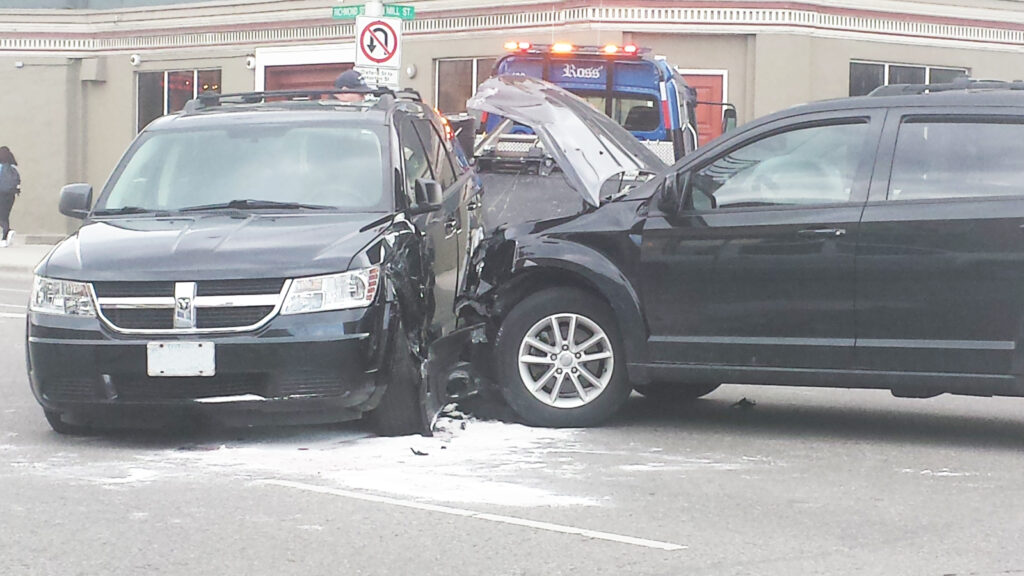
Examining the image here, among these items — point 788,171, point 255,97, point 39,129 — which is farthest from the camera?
point 39,129

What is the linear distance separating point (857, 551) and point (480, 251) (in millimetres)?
3903

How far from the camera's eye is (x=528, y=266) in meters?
8.82

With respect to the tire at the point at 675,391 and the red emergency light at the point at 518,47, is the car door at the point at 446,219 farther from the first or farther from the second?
the red emergency light at the point at 518,47

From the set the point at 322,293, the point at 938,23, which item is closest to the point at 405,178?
the point at 322,293

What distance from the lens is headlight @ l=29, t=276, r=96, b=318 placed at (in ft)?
25.6

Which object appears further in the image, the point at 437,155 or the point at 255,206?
the point at 437,155

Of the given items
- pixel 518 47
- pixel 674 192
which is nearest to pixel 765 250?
pixel 674 192

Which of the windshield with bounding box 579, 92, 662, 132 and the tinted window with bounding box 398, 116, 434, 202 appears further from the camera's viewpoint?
the windshield with bounding box 579, 92, 662, 132

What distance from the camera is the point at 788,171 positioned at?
8445 mm

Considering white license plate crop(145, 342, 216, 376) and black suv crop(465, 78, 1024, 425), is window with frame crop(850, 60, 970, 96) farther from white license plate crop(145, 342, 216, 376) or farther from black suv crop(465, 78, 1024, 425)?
white license plate crop(145, 342, 216, 376)

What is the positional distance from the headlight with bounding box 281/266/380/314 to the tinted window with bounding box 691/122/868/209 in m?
1.91

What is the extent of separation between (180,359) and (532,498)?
193 cm

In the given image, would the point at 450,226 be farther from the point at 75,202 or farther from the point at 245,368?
the point at 245,368

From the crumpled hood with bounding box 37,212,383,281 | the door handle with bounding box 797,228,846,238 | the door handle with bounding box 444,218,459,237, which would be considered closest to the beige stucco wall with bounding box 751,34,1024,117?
the door handle with bounding box 444,218,459,237
